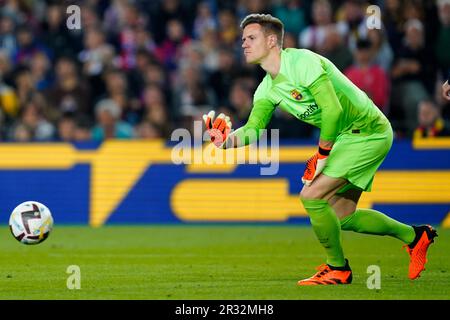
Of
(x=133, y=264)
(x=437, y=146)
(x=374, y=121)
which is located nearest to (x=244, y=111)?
(x=437, y=146)

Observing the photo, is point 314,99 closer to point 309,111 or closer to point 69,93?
point 309,111

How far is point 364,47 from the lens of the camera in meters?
17.3

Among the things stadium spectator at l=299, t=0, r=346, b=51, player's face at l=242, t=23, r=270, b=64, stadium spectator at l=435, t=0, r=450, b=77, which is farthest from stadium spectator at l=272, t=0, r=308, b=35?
player's face at l=242, t=23, r=270, b=64

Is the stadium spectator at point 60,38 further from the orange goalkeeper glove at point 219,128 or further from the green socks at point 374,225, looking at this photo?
the green socks at point 374,225

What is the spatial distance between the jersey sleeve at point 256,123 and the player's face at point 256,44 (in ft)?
1.57

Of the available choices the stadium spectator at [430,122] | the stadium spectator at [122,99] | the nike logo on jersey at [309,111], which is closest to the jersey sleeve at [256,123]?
the nike logo on jersey at [309,111]

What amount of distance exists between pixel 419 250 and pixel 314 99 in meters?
1.81

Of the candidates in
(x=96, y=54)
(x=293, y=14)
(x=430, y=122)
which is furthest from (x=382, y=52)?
(x=96, y=54)

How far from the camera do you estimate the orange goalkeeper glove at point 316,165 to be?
385 inches

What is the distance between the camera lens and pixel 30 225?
38.5ft

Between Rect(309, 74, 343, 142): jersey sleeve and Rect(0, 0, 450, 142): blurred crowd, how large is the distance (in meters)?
7.22

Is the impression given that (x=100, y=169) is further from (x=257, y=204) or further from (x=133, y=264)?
(x=133, y=264)

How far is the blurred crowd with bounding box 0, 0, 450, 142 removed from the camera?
17812mm

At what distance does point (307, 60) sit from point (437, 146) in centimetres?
723
